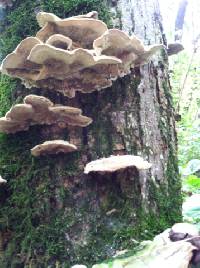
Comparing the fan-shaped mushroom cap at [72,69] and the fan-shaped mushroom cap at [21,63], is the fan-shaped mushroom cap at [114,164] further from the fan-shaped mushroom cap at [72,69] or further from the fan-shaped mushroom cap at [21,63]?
the fan-shaped mushroom cap at [21,63]

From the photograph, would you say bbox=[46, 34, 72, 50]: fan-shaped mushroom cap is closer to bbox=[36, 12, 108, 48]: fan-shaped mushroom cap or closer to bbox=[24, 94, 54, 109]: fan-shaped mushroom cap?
bbox=[36, 12, 108, 48]: fan-shaped mushroom cap

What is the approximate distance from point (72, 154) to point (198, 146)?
697 centimetres

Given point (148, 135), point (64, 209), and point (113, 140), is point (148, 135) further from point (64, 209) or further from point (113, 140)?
point (64, 209)

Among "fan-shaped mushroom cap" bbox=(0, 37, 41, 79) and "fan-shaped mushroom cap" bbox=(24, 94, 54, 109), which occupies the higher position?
"fan-shaped mushroom cap" bbox=(0, 37, 41, 79)

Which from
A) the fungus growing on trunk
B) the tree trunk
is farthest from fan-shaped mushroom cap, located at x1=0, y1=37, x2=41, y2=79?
the fungus growing on trunk

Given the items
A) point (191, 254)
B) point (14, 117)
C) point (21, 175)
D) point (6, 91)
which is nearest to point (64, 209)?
point (21, 175)

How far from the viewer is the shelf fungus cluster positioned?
2162 millimetres

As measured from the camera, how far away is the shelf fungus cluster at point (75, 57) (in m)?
2.16

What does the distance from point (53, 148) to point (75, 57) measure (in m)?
0.51

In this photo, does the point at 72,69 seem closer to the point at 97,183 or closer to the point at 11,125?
the point at 11,125

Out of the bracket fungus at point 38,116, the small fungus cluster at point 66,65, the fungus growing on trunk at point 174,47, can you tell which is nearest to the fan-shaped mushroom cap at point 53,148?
the small fungus cluster at point 66,65

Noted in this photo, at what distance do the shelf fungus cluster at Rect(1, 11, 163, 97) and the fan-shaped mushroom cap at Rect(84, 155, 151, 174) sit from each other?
0.50m

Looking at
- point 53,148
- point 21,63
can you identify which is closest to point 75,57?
point 21,63

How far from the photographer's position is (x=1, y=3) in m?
2.71
